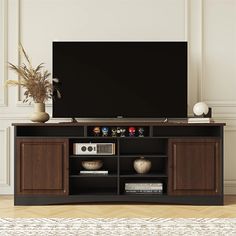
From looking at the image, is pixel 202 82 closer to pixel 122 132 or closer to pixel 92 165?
pixel 122 132

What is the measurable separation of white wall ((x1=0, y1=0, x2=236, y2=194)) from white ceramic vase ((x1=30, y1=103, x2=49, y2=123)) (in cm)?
31

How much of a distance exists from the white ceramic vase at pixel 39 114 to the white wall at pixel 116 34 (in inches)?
12.2

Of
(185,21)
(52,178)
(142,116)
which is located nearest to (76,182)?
(52,178)

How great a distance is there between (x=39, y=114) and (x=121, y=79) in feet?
2.68

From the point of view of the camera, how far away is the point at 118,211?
300 cm

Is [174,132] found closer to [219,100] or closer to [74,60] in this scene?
[219,100]

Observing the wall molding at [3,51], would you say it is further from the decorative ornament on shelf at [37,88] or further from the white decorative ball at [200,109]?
the white decorative ball at [200,109]

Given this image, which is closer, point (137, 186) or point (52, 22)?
point (137, 186)

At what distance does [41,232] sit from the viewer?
57.6 inches

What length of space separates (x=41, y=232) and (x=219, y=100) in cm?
264

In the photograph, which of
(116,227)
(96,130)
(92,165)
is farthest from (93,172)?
(116,227)

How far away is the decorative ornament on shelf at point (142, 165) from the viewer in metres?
3.33

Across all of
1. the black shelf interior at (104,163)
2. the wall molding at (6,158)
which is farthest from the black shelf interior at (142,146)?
the wall molding at (6,158)

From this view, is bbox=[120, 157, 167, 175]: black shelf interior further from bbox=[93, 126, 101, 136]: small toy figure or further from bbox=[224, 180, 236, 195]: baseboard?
bbox=[224, 180, 236, 195]: baseboard
